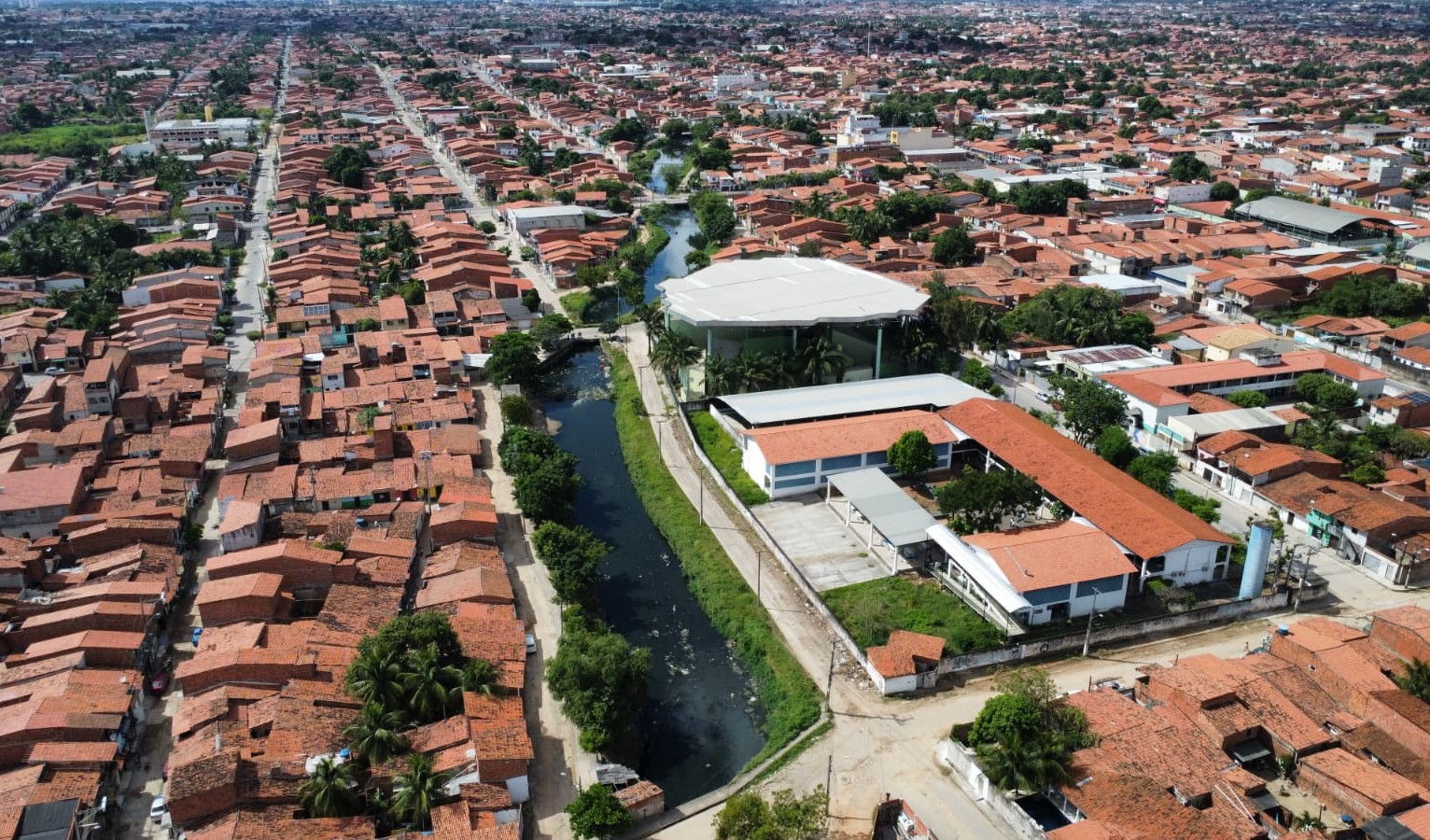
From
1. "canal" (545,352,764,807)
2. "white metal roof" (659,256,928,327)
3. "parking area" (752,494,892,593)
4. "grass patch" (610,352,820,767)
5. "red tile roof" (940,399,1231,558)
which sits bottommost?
"canal" (545,352,764,807)

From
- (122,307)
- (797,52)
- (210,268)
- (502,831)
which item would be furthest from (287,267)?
(797,52)

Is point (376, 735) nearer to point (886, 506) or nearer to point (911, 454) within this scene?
point (886, 506)

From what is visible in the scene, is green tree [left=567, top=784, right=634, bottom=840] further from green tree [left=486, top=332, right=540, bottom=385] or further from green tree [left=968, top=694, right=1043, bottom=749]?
green tree [left=486, top=332, right=540, bottom=385]

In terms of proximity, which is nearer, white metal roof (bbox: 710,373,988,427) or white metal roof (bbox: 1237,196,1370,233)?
white metal roof (bbox: 710,373,988,427)

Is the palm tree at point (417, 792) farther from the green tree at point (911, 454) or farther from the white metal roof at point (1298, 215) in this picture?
the white metal roof at point (1298, 215)

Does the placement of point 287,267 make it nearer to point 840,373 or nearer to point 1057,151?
point 840,373

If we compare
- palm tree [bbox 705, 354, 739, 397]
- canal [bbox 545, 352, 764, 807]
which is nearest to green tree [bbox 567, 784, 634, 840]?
canal [bbox 545, 352, 764, 807]

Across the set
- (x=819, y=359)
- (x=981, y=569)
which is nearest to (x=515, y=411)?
(x=819, y=359)
